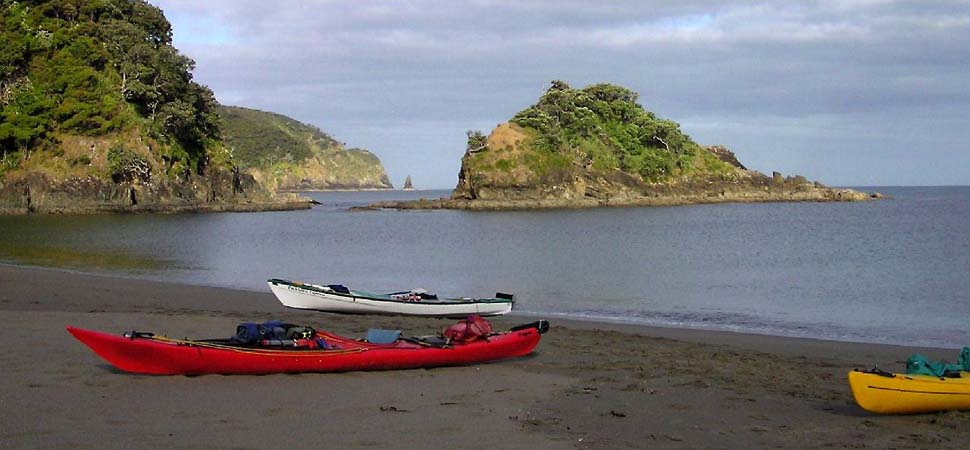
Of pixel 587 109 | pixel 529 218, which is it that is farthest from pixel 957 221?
pixel 587 109

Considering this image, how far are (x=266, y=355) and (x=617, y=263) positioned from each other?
965 inches

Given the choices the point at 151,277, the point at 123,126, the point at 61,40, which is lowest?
the point at 151,277

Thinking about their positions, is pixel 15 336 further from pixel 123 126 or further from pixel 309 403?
pixel 123 126

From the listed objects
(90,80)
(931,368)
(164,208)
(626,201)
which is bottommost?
(931,368)

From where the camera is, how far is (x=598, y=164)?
100125 millimetres

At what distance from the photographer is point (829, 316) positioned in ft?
63.1

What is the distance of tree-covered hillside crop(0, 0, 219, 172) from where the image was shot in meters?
77.2

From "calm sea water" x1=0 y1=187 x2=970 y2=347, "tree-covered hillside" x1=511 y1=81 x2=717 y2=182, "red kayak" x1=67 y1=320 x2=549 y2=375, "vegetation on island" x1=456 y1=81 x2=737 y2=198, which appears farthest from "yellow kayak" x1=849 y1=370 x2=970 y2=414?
"tree-covered hillside" x1=511 y1=81 x2=717 y2=182

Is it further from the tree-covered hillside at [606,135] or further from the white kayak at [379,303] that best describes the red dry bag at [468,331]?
the tree-covered hillside at [606,135]

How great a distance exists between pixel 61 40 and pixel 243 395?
3237 inches

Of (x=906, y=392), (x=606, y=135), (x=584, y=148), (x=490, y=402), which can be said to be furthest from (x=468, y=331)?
(x=606, y=135)

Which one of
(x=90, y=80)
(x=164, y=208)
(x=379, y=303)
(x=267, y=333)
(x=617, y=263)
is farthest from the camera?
(x=90, y=80)

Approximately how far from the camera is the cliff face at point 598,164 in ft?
310

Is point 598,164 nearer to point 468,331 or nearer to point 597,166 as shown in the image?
point 597,166
